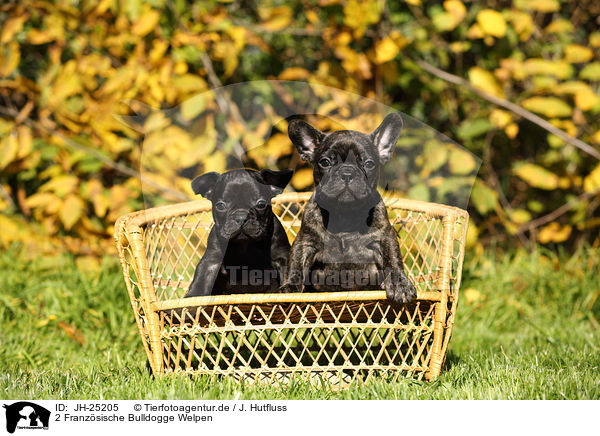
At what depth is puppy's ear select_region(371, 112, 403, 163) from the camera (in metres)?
2.56

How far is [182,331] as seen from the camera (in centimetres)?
248

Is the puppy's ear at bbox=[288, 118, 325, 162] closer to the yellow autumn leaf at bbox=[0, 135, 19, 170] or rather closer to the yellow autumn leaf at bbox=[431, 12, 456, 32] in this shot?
the yellow autumn leaf at bbox=[431, 12, 456, 32]

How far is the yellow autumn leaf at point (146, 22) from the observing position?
3.94m

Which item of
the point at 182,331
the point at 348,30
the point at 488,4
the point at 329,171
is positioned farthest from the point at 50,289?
the point at 488,4

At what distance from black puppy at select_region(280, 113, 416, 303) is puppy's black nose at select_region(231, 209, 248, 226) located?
0.27 meters

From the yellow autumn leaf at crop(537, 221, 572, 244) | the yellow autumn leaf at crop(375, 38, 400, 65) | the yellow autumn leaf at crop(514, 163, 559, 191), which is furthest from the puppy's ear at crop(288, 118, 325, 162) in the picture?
the yellow autumn leaf at crop(537, 221, 572, 244)

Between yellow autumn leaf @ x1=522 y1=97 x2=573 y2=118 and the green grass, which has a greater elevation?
yellow autumn leaf @ x1=522 y1=97 x2=573 y2=118

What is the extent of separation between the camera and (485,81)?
13.9ft

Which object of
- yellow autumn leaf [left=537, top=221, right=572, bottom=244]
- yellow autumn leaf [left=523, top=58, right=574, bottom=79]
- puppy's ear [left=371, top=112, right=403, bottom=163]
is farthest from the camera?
yellow autumn leaf [left=537, top=221, right=572, bottom=244]

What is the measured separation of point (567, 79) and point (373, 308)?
3217 mm

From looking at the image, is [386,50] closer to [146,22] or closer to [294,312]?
[146,22]
